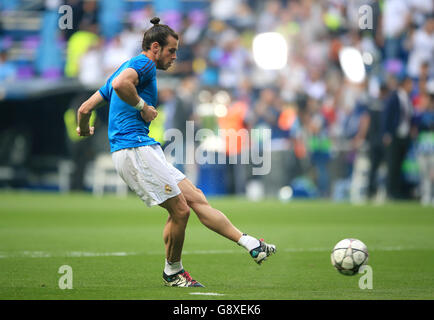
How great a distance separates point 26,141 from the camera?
24.5 m

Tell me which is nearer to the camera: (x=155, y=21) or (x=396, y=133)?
(x=155, y=21)

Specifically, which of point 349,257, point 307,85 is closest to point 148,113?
point 349,257

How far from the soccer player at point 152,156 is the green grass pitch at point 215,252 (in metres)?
0.40

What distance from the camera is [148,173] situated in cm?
755

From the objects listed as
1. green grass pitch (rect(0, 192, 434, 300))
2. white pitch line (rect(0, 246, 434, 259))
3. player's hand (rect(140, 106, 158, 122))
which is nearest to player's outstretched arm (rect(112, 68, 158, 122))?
player's hand (rect(140, 106, 158, 122))

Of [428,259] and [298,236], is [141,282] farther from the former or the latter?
[298,236]

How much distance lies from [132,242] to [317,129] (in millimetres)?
12030

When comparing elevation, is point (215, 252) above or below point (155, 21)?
below

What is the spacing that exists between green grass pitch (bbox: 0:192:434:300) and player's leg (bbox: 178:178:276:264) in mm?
326

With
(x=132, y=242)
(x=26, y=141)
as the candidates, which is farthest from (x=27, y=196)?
(x=132, y=242)

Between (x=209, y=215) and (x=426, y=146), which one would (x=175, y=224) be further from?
(x=426, y=146)

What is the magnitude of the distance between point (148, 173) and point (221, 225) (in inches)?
31.4

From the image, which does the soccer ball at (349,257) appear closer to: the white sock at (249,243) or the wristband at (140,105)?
the white sock at (249,243)

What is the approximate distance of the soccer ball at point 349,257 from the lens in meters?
7.91
